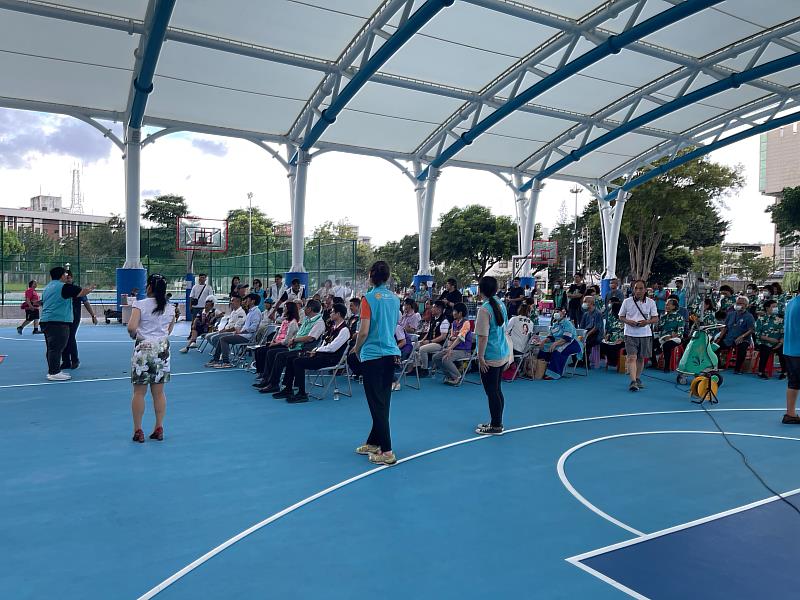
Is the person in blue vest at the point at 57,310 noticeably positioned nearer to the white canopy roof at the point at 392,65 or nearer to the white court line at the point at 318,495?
the white court line at the point at 318,495

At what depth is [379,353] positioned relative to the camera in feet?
16.9

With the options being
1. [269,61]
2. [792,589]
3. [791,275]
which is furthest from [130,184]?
[791,275]

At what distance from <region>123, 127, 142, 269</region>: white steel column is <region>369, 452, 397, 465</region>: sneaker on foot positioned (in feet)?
46.1

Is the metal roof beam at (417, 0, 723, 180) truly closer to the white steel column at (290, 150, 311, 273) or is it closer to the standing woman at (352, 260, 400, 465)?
the white steel column at (290, 150, 311, 273)

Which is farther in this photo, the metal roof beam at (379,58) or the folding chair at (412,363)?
the metal roof beam at (379,58)

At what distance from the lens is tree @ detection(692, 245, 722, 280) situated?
55.2 metres

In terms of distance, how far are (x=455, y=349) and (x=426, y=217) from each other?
545 inches

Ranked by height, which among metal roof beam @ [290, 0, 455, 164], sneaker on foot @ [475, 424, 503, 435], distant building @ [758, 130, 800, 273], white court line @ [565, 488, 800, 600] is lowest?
white court line @ [565, 488, 800, 600]

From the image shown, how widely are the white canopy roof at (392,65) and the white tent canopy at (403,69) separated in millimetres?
48

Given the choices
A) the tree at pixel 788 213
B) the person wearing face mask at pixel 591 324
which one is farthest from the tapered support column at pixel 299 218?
the tree at pixel 788 213

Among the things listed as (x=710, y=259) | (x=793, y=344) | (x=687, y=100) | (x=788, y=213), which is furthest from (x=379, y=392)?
(x=710, y=259)

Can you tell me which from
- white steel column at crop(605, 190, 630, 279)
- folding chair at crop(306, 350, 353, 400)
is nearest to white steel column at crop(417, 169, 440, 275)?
white steel column at crop(605, 190, 630, 279)

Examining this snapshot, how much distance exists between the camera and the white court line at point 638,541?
3148 millimetres

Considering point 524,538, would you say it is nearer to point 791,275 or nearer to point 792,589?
point 792,589
